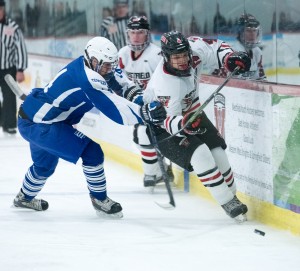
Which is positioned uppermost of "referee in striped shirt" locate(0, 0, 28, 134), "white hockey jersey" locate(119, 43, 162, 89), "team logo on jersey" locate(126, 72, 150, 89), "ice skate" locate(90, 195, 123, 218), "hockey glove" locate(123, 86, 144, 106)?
"hockey glove" locate(123, 86, 144, 106)

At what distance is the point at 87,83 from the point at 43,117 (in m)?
0.41

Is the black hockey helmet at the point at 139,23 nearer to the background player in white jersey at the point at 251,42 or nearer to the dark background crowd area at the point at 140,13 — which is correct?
the dark background crowd area at the point at 140,13

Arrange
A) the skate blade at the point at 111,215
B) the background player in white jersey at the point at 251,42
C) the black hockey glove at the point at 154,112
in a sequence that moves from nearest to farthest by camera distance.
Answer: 1. the black hockey glove at the point at 154,112
2. the background player in white jersey at the point at 251,42
3. the skate blade at the point at 111,215

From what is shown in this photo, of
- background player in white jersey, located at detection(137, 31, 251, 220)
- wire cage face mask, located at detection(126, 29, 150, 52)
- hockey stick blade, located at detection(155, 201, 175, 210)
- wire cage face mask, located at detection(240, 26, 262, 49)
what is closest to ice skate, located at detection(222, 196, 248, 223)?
background player in white jersey, located at detection(137, 31, 251, 220)

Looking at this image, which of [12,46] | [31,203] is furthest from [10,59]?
[31,203]

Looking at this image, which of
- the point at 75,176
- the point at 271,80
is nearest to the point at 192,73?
the point at 271,80

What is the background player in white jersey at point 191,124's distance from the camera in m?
4.81

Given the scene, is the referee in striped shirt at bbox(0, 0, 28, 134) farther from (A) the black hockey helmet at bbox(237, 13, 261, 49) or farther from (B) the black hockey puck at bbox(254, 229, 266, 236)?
(B) the black hockey puck at bbox(254, 229, 266, 236)

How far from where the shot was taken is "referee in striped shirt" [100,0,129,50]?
23.5 feet

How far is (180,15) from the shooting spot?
20.1 ft

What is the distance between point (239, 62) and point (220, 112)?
60 centimetres

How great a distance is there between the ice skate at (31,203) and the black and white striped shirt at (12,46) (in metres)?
3.47

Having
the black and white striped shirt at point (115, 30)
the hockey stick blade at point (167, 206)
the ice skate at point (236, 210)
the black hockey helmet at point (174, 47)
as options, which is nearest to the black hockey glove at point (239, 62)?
the black hockey helmet at point (174, 47)

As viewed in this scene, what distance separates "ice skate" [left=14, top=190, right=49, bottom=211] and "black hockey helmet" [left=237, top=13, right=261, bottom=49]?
55.9 inches
